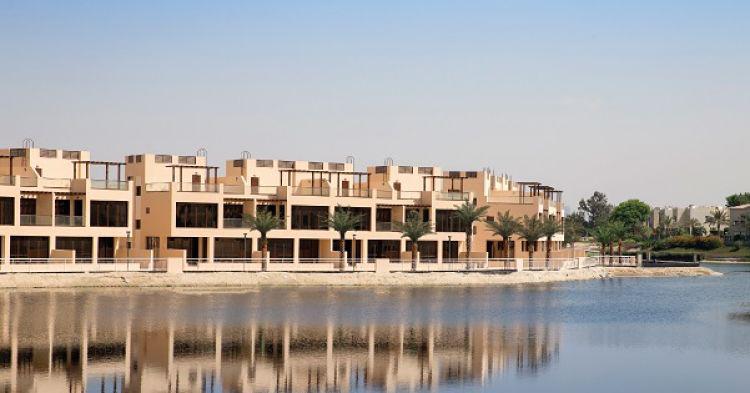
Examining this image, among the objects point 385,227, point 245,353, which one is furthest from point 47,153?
point 245,353

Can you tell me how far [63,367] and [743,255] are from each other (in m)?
146

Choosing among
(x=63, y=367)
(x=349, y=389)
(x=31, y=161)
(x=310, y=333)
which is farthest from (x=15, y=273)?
(x=349, y=389)

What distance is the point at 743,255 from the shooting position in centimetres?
Answer: 17062

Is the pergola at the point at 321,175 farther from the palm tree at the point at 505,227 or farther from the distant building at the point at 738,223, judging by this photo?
the distant building at the point at 738,223

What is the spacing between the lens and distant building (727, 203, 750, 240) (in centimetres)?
18220

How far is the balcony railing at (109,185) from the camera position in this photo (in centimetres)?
8506

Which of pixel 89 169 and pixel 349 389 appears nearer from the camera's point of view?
pixel 349 389

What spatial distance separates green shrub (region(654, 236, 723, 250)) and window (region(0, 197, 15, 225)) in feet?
390

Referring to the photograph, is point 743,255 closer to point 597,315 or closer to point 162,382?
point 597,315

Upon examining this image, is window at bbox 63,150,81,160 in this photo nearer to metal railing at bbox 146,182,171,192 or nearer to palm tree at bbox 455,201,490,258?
metal railing at bbox 146,182,171,192

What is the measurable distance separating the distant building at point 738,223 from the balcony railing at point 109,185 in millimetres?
119865

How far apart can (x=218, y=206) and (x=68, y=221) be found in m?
12.1

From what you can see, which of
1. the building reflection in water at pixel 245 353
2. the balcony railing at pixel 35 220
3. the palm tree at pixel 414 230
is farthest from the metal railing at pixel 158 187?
the building reflection in water at pixel 245 353

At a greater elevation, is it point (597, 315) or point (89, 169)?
point (89, 169)
